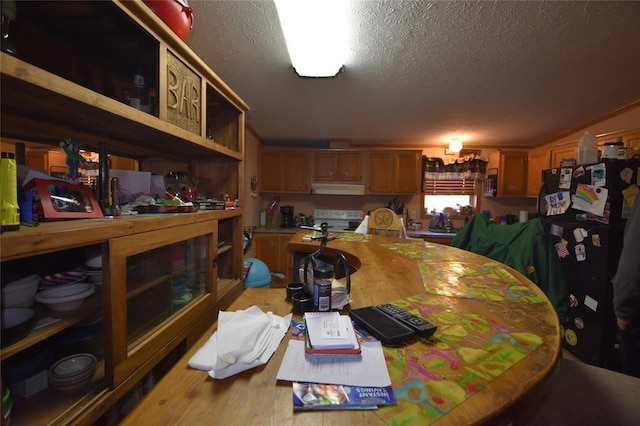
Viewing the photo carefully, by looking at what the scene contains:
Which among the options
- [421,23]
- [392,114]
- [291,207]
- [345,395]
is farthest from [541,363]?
[291,207]

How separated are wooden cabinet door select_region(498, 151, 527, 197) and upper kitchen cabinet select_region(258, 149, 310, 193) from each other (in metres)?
3.19

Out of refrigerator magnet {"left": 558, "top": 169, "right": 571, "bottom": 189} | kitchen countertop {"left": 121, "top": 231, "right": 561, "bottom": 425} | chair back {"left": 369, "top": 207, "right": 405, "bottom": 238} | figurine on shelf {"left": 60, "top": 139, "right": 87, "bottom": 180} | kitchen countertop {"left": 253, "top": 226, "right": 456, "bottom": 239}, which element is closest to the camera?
kitchen countertop {"left": 121, "top": 231, "right": 561, "bottom": 425}

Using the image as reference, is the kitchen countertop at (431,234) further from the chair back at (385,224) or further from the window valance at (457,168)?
the chair back at (385,224)

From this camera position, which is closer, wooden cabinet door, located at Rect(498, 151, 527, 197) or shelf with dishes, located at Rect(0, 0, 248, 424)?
shelf with dishes, located at Rect(0, 0, 248, 424)

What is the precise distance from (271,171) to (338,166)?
113 cm

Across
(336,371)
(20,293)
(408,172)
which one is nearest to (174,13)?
(20,293)

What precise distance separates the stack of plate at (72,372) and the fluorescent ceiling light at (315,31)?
1.60 m

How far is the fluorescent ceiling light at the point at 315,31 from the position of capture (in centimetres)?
119

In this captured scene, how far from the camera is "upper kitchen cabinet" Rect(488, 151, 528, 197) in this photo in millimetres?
4070

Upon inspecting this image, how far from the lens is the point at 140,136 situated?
3.79ft

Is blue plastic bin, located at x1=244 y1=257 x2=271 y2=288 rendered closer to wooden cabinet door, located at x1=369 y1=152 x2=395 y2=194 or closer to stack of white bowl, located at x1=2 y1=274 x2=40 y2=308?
stack of white bowl, located at x1=2 y1=274 x2=40 y2=308

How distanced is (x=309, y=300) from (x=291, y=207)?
3.43 metres

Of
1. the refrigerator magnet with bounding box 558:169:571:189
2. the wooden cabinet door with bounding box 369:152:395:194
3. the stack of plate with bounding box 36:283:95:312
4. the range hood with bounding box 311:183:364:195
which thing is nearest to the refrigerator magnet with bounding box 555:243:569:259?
the refrigerator magnet with bounding box 558:169:571:189

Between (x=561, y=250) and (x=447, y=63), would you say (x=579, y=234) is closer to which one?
(x=561, y=250)
